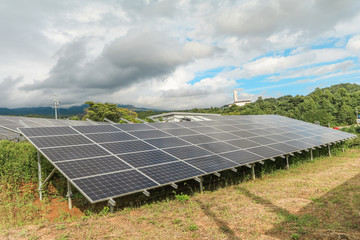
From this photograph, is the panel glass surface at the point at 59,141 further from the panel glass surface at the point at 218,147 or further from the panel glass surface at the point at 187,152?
the panel glass surface at the point at 218,147

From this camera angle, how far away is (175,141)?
14680mm

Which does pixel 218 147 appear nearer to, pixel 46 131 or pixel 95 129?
pixel 95 129

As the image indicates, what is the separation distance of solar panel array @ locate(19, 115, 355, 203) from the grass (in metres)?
1.16

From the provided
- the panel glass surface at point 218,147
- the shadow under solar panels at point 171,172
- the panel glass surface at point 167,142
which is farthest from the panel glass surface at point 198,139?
the shadow under solar panels at point 171,172

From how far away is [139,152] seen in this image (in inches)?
471

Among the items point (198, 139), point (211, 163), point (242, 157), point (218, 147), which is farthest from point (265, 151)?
point (211, 163)

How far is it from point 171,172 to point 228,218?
3.21m

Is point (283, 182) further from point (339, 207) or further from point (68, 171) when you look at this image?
point (68, 171)

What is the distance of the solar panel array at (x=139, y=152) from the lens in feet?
29.1

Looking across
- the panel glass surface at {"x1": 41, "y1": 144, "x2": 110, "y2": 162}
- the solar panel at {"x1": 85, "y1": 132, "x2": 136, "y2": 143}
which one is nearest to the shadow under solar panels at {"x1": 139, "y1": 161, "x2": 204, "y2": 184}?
the panel glass surface at {"x1": 41, "y1": 144, "x2": 110, "y2": 162}

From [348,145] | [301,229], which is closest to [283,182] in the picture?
[301,229]

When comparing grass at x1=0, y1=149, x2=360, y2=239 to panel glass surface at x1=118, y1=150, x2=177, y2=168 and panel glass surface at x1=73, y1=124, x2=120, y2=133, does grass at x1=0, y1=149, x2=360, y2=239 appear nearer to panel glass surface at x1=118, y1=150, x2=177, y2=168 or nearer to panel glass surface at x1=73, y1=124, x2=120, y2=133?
panel glass surface at x1=118, y1=150, x2=177, y2=168

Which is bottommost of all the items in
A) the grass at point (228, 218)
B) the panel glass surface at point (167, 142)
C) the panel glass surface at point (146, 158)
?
the grass at point (228, 218)

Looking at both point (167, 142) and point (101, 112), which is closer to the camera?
point (167, 142)
